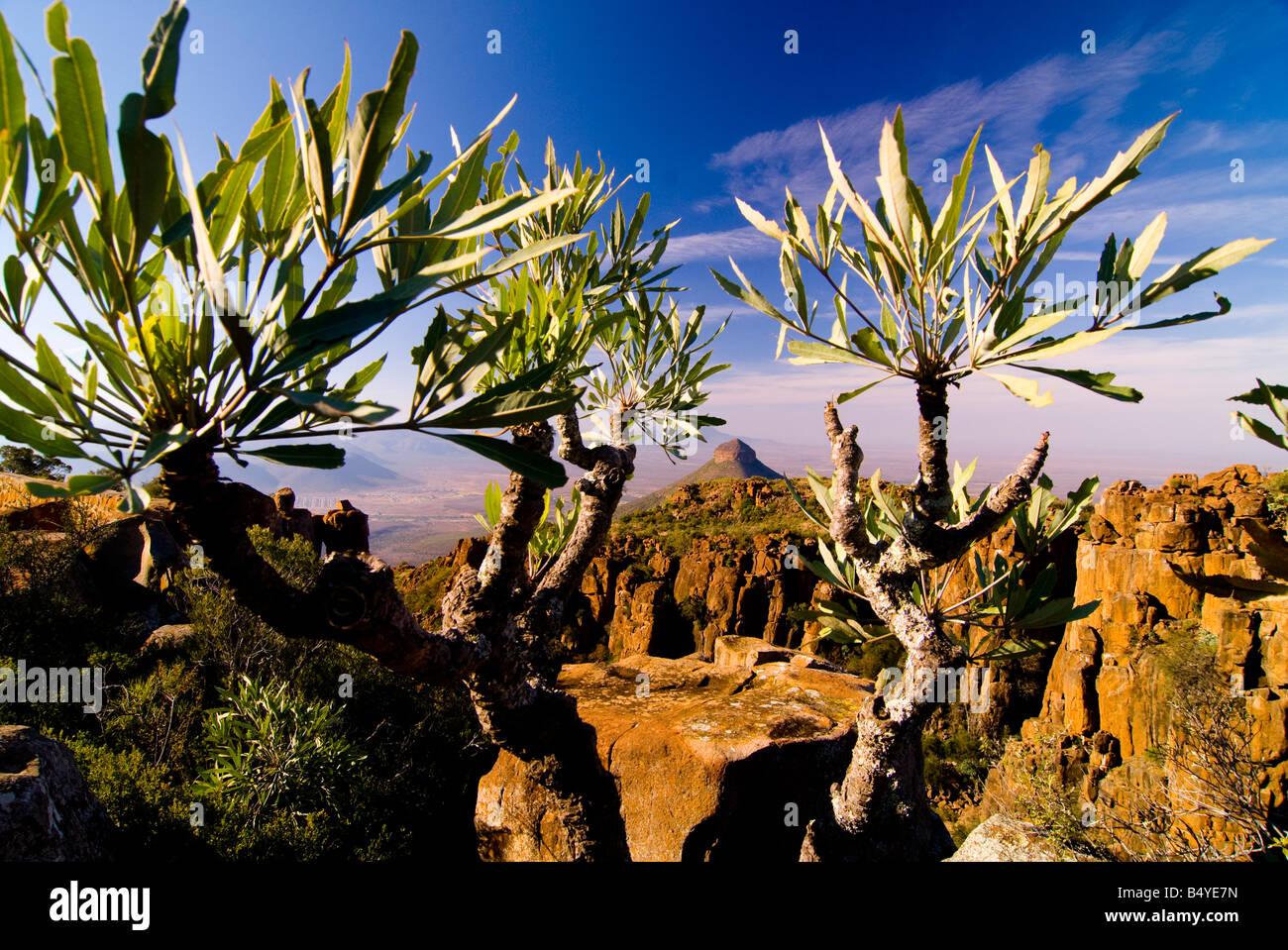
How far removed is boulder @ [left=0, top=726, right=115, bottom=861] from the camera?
312 cm

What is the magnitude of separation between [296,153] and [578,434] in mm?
2004

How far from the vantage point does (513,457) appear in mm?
1440

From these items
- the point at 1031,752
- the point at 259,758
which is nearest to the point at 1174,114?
the point at 259,758

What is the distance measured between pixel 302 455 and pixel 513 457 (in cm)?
56

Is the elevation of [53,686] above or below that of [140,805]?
above

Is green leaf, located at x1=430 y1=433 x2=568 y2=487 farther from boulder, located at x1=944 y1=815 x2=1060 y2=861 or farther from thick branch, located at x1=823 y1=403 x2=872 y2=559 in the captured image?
boulder, located at x1=944 y1=815 x2=1060 y2=861

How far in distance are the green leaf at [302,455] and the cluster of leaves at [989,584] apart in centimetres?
266

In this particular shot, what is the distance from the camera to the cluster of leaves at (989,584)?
3176mm

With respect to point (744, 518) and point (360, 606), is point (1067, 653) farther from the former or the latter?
point (360, 606)

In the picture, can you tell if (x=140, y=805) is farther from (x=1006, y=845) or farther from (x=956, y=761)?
(x=956, y=761)

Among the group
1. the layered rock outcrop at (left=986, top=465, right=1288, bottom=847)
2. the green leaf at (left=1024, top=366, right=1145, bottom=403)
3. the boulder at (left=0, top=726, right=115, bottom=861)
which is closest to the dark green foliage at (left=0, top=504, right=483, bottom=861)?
the boulder at (left=0, top=726, right=115, bottom=861)

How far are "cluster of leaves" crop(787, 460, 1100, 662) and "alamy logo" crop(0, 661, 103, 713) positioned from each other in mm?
8602

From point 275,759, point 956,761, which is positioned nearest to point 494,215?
point 275,759

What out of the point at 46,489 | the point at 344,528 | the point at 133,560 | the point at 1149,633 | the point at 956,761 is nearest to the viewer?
the point at 46,489
